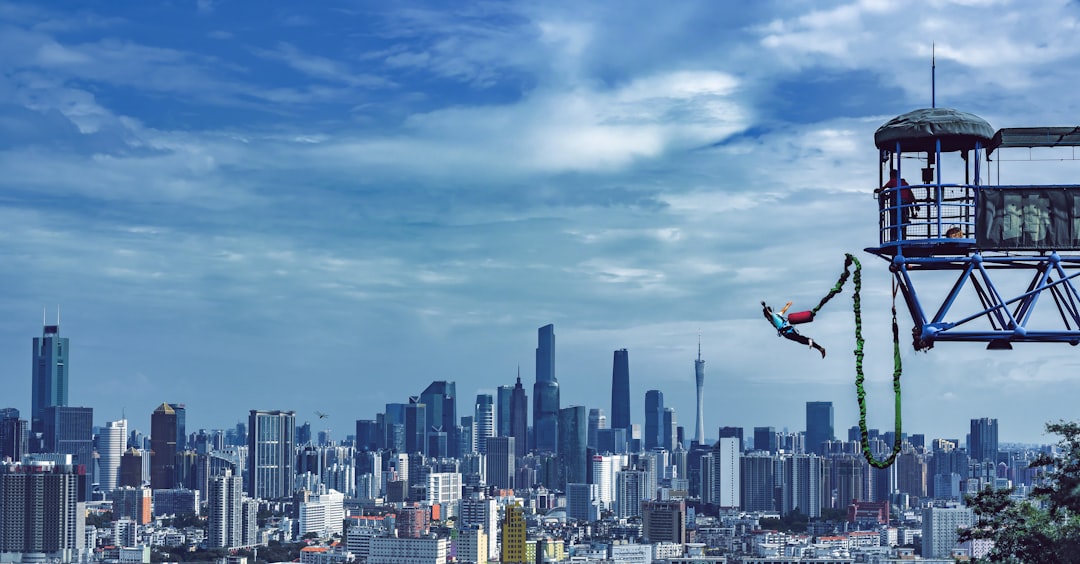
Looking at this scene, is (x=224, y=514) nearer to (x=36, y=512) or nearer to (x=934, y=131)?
(x=36, y=512)

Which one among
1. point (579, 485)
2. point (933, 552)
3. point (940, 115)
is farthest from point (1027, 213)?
point (579, 485)

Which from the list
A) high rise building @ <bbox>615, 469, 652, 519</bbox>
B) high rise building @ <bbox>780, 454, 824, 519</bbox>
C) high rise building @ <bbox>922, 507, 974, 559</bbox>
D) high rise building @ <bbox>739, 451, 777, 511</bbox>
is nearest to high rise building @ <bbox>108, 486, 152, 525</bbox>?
high rise building @ <bbox>615, 469, 652, 519</bbox>

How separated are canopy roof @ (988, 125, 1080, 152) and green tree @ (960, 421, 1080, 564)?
5.99 metres

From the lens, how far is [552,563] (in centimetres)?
11500

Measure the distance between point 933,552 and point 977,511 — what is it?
113 meters

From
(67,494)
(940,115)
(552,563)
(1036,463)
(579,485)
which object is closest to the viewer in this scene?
(940,115)

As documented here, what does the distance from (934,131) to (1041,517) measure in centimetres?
745

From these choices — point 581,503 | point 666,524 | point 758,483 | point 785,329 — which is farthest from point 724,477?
point 785,329

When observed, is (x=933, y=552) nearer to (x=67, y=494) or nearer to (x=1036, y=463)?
(x=67, y=494)

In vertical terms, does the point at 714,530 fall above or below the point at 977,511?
below

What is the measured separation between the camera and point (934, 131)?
29.4 ft

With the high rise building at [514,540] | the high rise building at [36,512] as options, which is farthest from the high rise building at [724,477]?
the high rise building at [36,512]

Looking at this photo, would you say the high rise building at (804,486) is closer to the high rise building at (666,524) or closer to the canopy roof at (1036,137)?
the high rise building at (666,524)

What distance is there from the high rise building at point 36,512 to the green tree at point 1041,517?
131 metres
